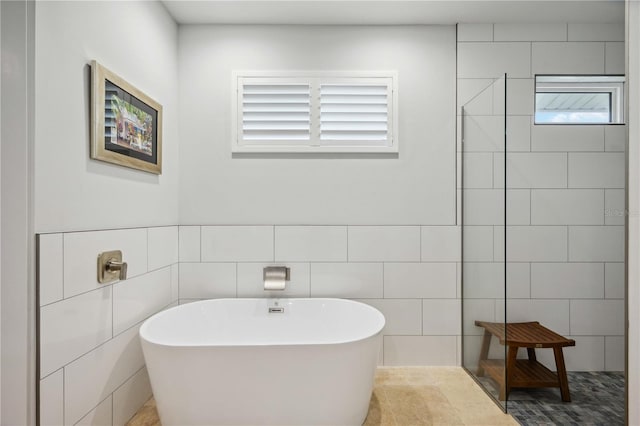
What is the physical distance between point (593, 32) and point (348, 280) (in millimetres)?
2359

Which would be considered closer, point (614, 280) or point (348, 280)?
point (614, 280)

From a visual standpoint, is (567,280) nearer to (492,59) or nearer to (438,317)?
(438,317)

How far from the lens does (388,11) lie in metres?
2.27

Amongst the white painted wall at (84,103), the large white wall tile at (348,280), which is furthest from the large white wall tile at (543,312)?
the white painted wall at (84,103)

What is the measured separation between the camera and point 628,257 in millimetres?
1406

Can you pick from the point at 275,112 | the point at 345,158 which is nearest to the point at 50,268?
the point at 275,112

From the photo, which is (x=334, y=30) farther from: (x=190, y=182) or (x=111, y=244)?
(x=111, y=244)

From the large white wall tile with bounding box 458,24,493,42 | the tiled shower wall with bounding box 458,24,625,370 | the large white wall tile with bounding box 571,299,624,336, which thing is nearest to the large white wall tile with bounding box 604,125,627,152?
the tiled shower wall with bounding box 458,24,625,370

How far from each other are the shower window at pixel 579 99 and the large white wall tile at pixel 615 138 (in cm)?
4

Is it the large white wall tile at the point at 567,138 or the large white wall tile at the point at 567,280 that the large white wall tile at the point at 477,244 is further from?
the large white wall tile at the point at 567,138

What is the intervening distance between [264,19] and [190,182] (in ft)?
4.29

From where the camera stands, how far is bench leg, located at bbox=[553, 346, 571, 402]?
6.21 ft

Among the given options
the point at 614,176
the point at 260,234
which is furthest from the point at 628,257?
the point at 260,234

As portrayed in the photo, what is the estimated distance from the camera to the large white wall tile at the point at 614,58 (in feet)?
5.15
